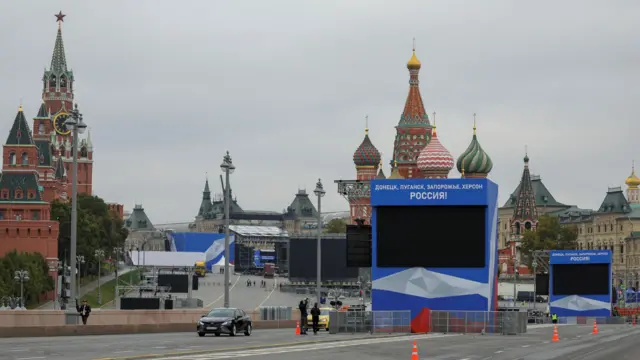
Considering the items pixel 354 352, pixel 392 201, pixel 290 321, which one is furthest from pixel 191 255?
pixel 354 352

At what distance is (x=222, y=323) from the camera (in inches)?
2096

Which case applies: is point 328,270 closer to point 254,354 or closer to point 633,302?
point 633,302

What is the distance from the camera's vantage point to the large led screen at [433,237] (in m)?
59.5

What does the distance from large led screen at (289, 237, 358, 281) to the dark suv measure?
11672cm

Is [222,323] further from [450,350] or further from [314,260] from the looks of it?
[314,260]

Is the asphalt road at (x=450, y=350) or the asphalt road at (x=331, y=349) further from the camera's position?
the asphalt road at (x=450, y=350)

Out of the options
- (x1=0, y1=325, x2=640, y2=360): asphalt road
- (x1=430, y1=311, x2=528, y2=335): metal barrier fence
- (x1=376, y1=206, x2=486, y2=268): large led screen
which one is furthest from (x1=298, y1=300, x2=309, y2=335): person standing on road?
(x1=430, y1=311, x2=528, y2=335): metal barrier fence

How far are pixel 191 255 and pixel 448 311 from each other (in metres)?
110

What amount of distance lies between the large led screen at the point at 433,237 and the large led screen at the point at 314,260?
11170cm

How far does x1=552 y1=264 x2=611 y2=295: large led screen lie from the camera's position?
362 feet

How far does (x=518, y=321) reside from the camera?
6025 centimetres

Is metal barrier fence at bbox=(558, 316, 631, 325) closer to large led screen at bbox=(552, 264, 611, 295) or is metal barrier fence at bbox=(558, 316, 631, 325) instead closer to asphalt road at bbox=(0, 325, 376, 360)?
large led screen at bbox=(552, 264, 611, 295)

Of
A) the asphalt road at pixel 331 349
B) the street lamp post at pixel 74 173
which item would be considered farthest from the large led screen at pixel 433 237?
the street lamp post at pixel 74 173

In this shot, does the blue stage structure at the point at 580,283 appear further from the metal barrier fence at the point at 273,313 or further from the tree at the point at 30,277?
the tree at the point at 30,277
